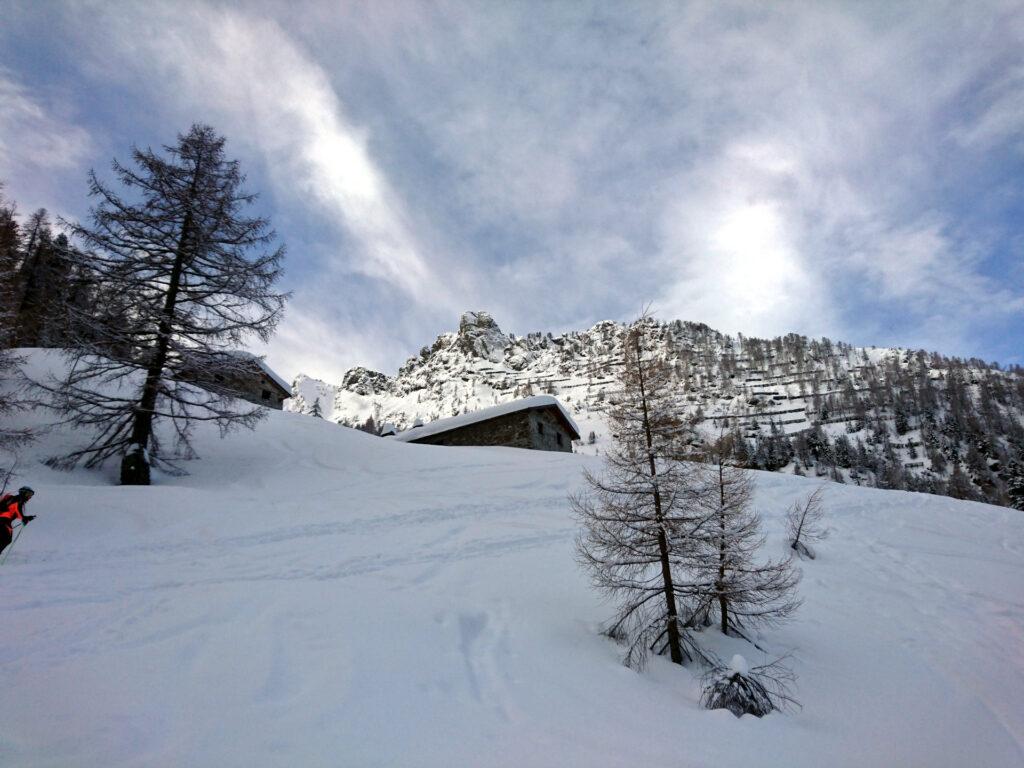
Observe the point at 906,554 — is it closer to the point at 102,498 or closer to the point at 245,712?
the point at 245,712

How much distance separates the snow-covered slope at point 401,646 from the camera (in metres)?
3.50

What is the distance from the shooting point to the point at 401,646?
5.16 metres

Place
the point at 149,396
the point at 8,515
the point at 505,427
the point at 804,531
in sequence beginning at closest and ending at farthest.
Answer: the point at 8,515, the point at 149,396, the point at 804,531, the point at 505,427

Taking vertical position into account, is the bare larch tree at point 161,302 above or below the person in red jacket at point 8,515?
above

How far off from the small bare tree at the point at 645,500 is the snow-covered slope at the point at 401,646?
0.67 metres

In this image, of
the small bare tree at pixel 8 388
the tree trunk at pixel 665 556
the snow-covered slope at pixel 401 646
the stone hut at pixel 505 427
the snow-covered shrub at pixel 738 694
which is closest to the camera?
the snow-covered slope at pixel 401 646

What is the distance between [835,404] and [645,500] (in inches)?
5596

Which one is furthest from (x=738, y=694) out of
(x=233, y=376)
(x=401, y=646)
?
(x=233, y=376)

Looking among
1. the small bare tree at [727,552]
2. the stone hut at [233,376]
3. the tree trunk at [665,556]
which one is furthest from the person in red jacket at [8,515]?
the small bare tree at [727,552]

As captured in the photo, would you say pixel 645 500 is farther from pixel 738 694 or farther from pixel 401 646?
pixel 401 646

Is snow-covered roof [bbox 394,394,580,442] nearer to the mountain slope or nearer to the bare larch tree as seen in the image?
the mountain slope

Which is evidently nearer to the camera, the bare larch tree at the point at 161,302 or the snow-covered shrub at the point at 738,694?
the snow-covered shrub at the point at 738,694

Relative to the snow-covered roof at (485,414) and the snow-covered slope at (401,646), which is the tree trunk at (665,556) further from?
the snow-covered roof at (485,414)

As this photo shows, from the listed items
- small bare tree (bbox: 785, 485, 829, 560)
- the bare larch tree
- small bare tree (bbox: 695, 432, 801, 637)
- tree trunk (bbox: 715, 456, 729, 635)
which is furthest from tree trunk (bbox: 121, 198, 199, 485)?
small bare tree (bbox: 785, 485, 829, 560)
